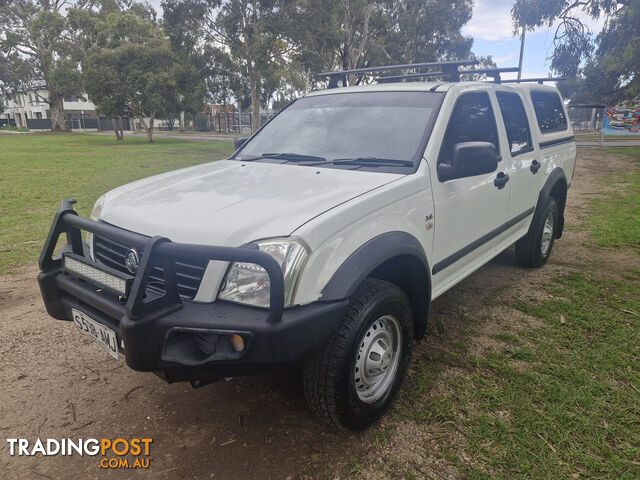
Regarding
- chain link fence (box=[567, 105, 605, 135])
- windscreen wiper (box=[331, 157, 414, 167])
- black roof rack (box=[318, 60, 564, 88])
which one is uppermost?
chain link fence (box=[567, 105, 605, 135])

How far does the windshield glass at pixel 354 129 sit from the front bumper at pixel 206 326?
4.31ft

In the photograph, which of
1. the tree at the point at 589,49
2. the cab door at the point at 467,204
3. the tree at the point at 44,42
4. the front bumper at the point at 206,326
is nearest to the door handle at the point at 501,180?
the cab door at the point at 467,204

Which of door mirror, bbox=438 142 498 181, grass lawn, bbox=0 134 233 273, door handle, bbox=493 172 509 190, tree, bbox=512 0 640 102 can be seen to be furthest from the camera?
tree, bbox=512 0 640 102

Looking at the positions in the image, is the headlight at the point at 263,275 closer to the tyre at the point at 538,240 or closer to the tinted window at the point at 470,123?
the tinted window at the point at 470,123

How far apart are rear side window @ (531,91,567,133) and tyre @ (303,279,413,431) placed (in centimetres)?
311

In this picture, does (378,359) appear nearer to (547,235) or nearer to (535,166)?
(535,166)

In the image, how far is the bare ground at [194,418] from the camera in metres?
2.25

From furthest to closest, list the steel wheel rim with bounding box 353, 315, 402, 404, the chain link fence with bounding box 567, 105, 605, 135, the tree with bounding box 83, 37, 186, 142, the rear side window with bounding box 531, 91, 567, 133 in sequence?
the chain link fence with bounding box 567, 105, 605, 135
the tree with bounding box 83, 37, 186, 142
the rear side window with bounding box 531, 91, 567, 133
the steel wheel rim with bounding box 353, 315, 402, 404

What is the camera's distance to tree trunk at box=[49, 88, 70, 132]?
45.0 meters

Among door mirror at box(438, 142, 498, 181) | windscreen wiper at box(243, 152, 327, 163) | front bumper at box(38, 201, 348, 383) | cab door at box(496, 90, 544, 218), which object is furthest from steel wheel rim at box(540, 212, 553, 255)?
front bumper at box(38, 201, 348, 383)

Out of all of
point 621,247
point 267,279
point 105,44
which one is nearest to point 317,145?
point 267,279

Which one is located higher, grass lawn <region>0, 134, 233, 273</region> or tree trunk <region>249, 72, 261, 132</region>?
tree trunk <region>249, 72, 261, 132</region>

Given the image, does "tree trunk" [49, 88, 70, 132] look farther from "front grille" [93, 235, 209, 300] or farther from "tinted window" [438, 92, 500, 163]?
"front grille" [93, 235, 209, 300]

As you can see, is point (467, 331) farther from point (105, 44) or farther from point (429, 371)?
point (105, 44)
